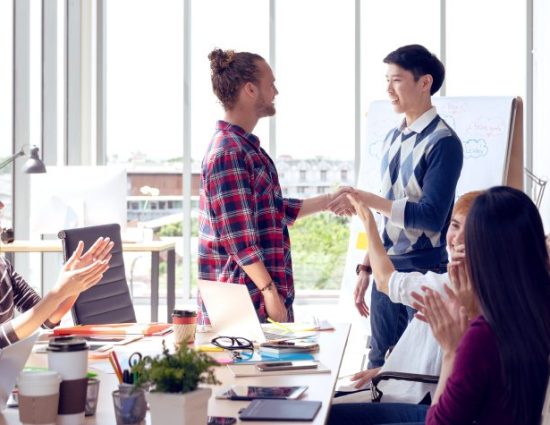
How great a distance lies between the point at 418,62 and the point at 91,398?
2.23m

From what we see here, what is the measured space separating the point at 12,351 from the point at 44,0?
5.23m

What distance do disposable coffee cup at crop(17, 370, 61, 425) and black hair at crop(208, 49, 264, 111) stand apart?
1.70 meters

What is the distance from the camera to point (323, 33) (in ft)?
24.3

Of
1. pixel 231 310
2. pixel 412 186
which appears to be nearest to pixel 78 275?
pixel 231 310

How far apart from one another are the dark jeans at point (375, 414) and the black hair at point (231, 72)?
52.7 inches

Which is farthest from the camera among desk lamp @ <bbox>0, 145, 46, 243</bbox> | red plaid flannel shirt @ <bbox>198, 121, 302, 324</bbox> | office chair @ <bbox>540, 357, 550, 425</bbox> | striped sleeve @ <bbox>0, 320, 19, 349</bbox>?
desk lamp @ <bbox>0, 145, 46, 243</bbox>

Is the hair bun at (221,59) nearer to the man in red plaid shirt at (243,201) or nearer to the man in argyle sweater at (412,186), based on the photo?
the man in red plaid shirt at (243,201)

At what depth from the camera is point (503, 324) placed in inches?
70.3

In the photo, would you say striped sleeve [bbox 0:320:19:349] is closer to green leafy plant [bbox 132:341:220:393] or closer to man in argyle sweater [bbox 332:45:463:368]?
green leafy plant [bbox 132:341:220:393]

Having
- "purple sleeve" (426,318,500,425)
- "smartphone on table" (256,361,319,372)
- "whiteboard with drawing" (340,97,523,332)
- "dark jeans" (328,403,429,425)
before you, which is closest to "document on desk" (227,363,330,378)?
"smartphone on table" (256,361,319,372)

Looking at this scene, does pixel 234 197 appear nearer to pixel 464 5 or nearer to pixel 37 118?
pixel 37 118

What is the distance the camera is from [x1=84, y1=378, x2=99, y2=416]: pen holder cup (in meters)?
1.88

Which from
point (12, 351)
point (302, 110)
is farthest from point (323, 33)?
point (12, 351)

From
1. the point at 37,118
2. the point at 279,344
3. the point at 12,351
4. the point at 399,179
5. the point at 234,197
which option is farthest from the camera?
the point at 37,118
